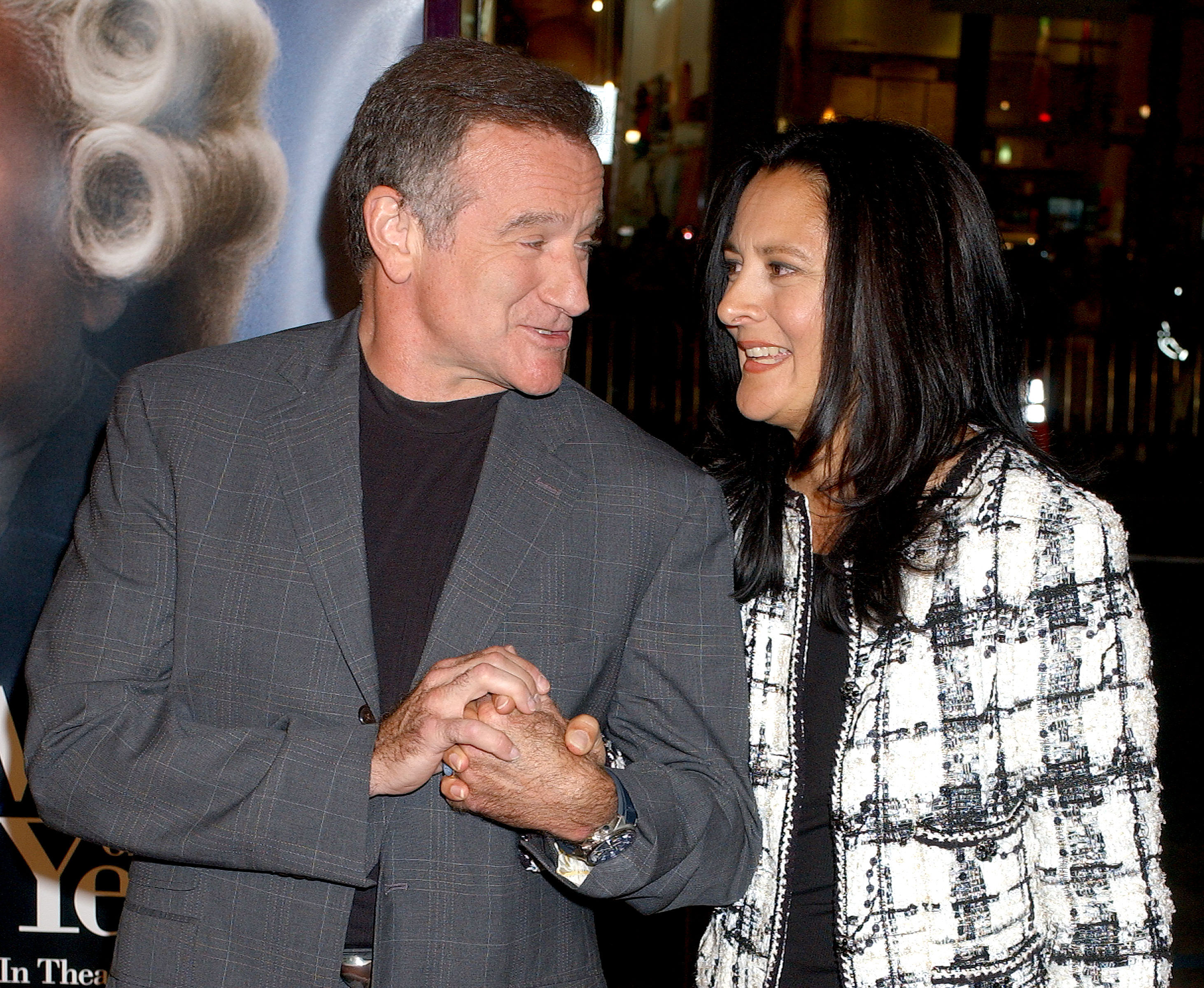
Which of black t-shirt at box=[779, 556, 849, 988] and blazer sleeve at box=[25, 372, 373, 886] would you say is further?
black t-shirt at box=[779, 556, 849, 988]

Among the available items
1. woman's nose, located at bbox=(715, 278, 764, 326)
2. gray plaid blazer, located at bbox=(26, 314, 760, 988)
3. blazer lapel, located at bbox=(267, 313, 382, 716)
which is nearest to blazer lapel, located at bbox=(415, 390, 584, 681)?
gray plaid blazer, located at bbox=(26, 314, 760, 988)

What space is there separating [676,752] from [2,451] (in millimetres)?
1684

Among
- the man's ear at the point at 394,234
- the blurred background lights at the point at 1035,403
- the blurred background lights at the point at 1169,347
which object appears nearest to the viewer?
the man's ear at the point at 394,234

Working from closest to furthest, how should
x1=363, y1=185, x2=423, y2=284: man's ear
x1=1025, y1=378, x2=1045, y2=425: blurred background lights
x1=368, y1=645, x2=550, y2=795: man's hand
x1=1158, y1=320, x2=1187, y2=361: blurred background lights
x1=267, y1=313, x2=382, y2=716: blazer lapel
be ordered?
x1=368, y1=645, x2=550, y2=795: man's hand → x1=267, y1=313, x2=382, y2=716: blazer lapel → x1=363, y1=185, x2=423, y2=284: man's ear → x1=1025, y1=378, x2=1045, y2=425: blurred background lights → x1=1158, y1=320, x2=1187, y2=361: blurred background lights

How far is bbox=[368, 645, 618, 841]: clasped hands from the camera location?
1.81 m

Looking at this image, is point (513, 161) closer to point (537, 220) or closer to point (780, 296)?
point (537, 220)

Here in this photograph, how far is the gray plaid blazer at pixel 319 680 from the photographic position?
6.08 feet

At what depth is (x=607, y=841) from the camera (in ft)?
6.22

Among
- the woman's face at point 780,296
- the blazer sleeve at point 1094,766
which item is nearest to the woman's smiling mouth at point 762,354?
the woman's face at point 780,296

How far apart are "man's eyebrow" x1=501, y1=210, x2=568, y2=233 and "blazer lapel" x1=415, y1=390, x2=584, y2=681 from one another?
11.3 inches

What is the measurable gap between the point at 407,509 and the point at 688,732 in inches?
22.5

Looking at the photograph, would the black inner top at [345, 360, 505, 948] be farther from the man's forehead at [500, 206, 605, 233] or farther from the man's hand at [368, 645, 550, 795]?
the man's forehead at [500, 206, 605, 233]

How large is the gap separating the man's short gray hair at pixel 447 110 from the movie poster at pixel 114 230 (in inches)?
23.4

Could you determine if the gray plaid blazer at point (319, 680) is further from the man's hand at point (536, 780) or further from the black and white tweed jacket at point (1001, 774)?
the black and white tweed jacket at point (1001, 774)
